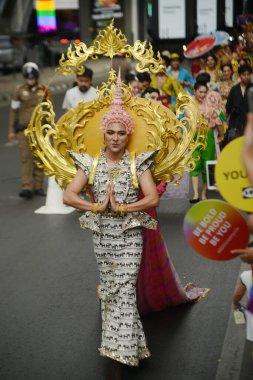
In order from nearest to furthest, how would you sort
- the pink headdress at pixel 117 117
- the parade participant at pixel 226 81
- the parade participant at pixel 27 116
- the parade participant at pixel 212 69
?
1. the pink headdress at pixel 117 117
2. the parade participant at pixel 27 116
3. the parade participant at pixel 226 81
4. the parade participant at pixel 212 69

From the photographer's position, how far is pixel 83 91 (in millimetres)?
11000

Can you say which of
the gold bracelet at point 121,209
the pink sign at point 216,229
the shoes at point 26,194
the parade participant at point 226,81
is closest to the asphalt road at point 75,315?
the gold bracelet at point 121,209

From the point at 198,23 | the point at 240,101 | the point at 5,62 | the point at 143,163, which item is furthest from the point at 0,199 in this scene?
the point at 5,62

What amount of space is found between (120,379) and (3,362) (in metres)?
0.90

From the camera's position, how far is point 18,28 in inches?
1885

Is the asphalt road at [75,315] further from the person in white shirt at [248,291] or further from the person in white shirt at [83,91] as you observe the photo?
the person in white shirt at [83,91]

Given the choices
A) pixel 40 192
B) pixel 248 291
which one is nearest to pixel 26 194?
pixel 40 192

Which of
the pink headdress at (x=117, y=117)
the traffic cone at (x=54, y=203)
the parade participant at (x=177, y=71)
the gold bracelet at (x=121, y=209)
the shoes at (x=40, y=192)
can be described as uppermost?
the pink headdress at (x=117, y=117)

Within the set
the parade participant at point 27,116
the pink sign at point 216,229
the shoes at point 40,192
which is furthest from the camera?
the shoes at point 40,192

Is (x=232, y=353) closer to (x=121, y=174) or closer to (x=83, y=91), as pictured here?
(x=121, y=174)

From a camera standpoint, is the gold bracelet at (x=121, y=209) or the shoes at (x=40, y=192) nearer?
the gold bracelet at (x=121, y=209)

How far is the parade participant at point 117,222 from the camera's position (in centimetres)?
545

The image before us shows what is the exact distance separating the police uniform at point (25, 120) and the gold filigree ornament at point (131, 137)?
552 centimetres

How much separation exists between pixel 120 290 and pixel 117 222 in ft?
1.44
